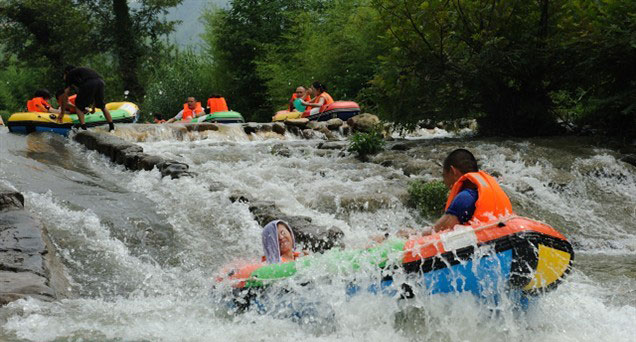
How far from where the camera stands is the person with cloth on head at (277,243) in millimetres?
5785

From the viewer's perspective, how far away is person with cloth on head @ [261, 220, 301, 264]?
19.0ft

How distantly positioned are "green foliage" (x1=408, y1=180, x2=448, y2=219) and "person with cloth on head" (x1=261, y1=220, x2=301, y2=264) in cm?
434

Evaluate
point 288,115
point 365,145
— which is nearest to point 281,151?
point 365,145

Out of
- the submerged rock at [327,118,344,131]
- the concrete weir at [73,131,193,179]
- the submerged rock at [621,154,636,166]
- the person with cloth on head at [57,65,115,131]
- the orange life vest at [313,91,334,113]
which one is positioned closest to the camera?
the concrete weir at [73,131,193,179]

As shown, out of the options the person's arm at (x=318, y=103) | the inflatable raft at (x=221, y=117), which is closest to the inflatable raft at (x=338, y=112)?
the person's arm at (x=318, y=103)

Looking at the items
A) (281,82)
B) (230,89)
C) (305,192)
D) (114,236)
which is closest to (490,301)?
(114,236)

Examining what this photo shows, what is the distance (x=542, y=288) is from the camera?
504 cm

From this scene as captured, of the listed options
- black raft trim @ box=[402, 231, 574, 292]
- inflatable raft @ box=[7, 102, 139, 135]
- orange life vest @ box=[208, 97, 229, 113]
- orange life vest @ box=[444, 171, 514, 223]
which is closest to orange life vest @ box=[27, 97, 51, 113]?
inflatable raft @ box=[7, 102, 139, 135]

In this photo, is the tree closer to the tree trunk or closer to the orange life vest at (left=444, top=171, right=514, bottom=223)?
the tree trunk

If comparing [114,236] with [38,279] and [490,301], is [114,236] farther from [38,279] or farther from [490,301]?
[490,301]

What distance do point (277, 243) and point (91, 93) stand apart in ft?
34.3

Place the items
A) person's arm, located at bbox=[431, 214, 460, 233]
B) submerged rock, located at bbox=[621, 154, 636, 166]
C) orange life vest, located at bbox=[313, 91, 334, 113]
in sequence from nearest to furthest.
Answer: person's arm, located at bbox=[431, 214, 460, 233] → submerged rock, located at bbox=[621, 154, 636, 166] → orange life vest, located at bbox=[313, 91, 334, 113]

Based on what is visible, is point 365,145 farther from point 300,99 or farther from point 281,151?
point 300,99

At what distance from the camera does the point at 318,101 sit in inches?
818
